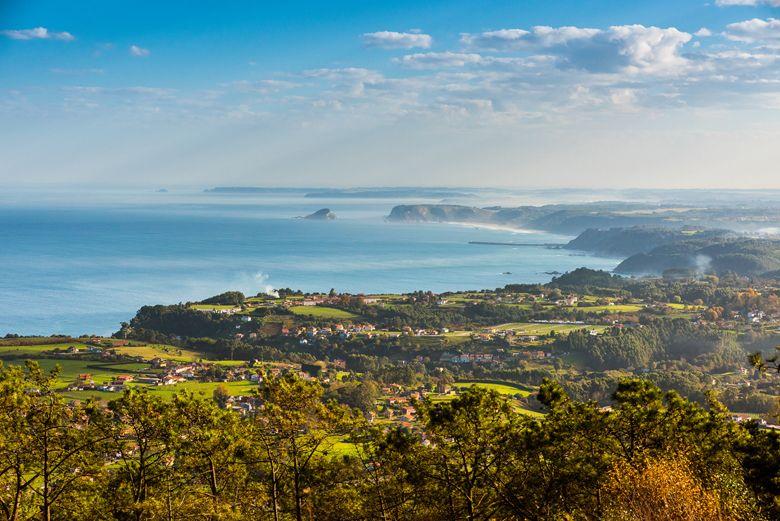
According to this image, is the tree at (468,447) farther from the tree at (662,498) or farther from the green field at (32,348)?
the green field at (32,348)

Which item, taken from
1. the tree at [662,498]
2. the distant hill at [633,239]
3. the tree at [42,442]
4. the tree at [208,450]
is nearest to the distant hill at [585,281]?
the distant hill at [633,239]

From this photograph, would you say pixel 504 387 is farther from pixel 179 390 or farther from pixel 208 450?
pixel 208 450

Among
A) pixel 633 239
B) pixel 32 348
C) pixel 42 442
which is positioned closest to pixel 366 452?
pixel 42 442

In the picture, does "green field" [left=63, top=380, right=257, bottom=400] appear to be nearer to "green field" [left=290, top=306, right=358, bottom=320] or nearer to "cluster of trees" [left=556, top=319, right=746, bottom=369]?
"green field" [left=290, top=306, right=358, bottom=320]

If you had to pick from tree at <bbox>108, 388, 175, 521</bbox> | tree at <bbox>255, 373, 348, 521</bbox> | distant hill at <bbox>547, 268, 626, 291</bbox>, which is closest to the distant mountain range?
distant hill at <bbox>547, 268, 626, 291</bbox>

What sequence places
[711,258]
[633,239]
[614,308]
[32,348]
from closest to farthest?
[32,348], [614,308], [711,258], [633,239]

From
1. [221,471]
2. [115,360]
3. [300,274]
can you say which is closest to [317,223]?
[300,274]

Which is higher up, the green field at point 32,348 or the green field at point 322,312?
the green field at point 32,348
